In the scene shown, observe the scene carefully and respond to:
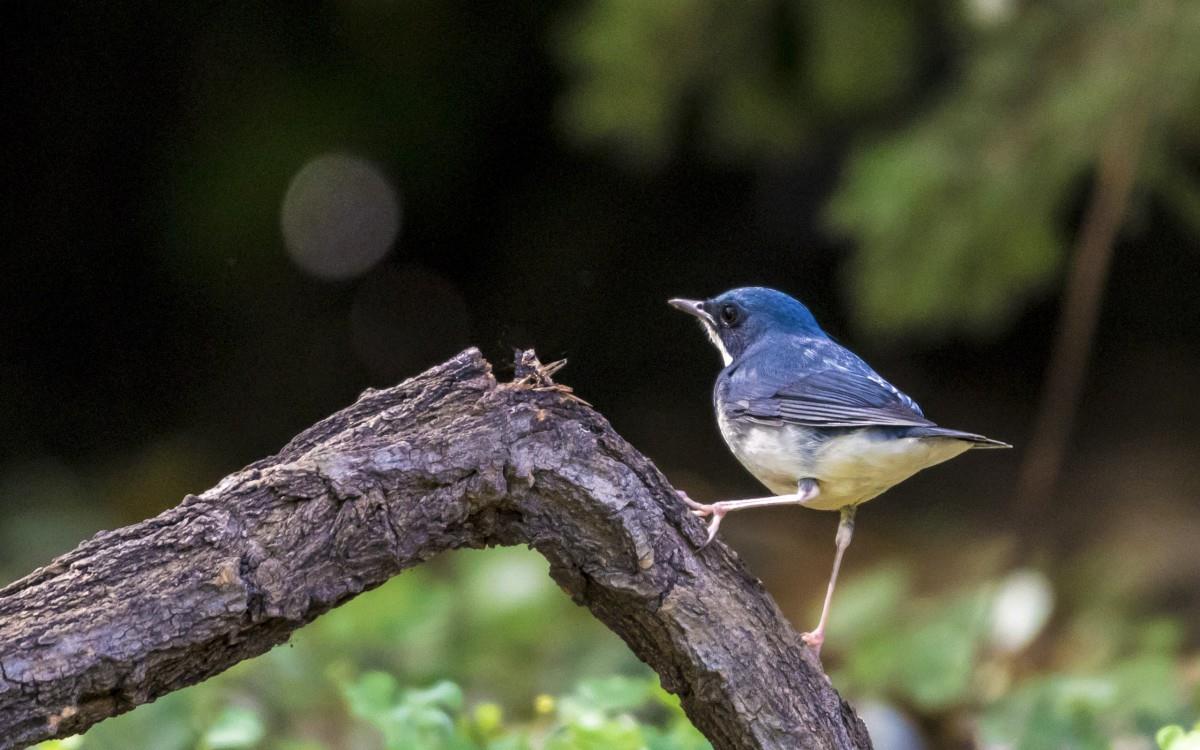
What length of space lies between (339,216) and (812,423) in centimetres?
467

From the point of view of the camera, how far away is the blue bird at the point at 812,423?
9.23ft

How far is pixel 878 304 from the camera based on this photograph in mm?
5332

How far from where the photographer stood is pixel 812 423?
293 cm

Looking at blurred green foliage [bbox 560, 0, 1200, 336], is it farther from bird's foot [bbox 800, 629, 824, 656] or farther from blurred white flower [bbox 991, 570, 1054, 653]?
bird's foot [bbox 800, 629, 824, 656]

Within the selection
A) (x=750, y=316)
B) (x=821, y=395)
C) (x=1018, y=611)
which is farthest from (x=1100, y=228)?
(x=821, y=395)

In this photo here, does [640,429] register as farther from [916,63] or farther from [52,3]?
[52,3]

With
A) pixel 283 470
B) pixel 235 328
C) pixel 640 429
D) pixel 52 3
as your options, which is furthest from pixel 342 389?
pixel 283 470

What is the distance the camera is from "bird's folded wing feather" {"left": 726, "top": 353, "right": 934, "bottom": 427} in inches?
114

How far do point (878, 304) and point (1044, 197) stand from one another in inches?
30.2

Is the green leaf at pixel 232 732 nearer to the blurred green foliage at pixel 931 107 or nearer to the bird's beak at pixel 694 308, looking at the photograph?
the bird's beak at pixel 694 308

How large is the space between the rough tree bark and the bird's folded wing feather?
2.13 feet

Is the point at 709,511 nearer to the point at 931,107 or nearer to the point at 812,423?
the point at 812,423

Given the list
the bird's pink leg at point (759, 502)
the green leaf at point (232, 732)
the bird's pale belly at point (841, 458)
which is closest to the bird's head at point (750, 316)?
the bird's pale belly at point (841, 458)

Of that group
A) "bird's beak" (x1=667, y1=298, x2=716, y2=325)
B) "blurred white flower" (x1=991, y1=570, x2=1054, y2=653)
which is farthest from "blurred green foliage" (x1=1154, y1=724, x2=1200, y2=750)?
"blurred white flower" (x1=991, y1=570, x2=1054, y2=653)
